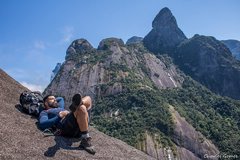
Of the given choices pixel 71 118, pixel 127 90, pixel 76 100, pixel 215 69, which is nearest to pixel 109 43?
pixel 127 90

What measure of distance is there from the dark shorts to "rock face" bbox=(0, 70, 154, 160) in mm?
177

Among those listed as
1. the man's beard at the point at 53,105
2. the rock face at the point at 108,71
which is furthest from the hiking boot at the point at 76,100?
the rock face at the point at 108,71

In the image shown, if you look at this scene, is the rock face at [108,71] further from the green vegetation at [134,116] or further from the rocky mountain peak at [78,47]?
the green vegetation at [134,116]

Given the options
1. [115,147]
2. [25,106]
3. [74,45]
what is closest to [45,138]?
[25,106]

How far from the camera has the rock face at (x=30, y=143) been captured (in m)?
8.64

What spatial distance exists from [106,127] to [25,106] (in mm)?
97799

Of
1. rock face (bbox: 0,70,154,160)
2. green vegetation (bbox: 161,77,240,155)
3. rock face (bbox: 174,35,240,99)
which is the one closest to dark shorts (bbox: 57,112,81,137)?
rock face (bbox: 0,70,154,160)

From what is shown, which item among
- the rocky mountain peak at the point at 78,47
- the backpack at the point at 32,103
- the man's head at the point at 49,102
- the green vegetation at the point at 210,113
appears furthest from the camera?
the rocky mountain peak at the point at 78,47

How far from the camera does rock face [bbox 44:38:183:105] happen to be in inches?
5079

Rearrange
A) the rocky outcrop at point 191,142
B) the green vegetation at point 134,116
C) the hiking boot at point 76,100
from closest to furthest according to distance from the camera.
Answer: the hiking boot at point 76,100
the rocky outcrop at point 191,142
the green vegetation at point 134,116

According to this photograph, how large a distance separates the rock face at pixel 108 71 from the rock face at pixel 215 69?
22.8 m

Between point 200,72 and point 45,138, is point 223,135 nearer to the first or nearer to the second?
point 200,72

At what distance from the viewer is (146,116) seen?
118m

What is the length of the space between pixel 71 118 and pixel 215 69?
598 ft
